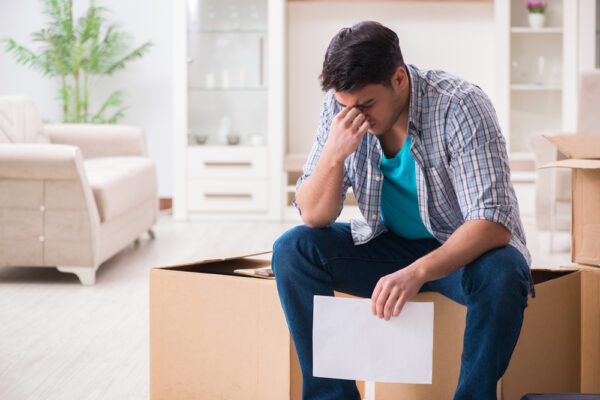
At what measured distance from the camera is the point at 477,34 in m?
4.97

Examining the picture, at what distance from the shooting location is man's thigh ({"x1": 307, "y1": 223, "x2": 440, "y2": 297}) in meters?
1.43

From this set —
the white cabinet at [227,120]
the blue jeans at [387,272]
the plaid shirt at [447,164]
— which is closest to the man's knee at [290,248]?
the blue jeans at [387,272]

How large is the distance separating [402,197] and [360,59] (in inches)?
12.4

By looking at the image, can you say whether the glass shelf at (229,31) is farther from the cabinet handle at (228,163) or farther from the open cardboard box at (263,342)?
the open cardboard box at (263,342)

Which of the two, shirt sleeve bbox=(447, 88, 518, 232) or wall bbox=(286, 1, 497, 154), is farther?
wall bbox=(286, 1, 497, 154)

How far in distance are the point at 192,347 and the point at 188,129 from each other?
3275 millimetres

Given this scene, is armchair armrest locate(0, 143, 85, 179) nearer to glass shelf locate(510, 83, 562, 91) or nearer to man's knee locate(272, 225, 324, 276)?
man's knee locate(272, 225, 324, 276)

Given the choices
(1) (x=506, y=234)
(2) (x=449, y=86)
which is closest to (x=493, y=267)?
(1) (x=506, y=234)

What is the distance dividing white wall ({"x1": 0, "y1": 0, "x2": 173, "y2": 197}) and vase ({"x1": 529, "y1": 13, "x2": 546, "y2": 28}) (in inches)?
94.3

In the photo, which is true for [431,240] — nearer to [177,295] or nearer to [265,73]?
[177,295]

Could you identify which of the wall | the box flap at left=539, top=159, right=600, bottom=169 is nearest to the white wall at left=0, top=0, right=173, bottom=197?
the wall

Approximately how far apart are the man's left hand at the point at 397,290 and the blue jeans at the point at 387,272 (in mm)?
103

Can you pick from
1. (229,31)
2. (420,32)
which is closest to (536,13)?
(420,32)

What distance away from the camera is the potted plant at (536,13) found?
4.64 meters
